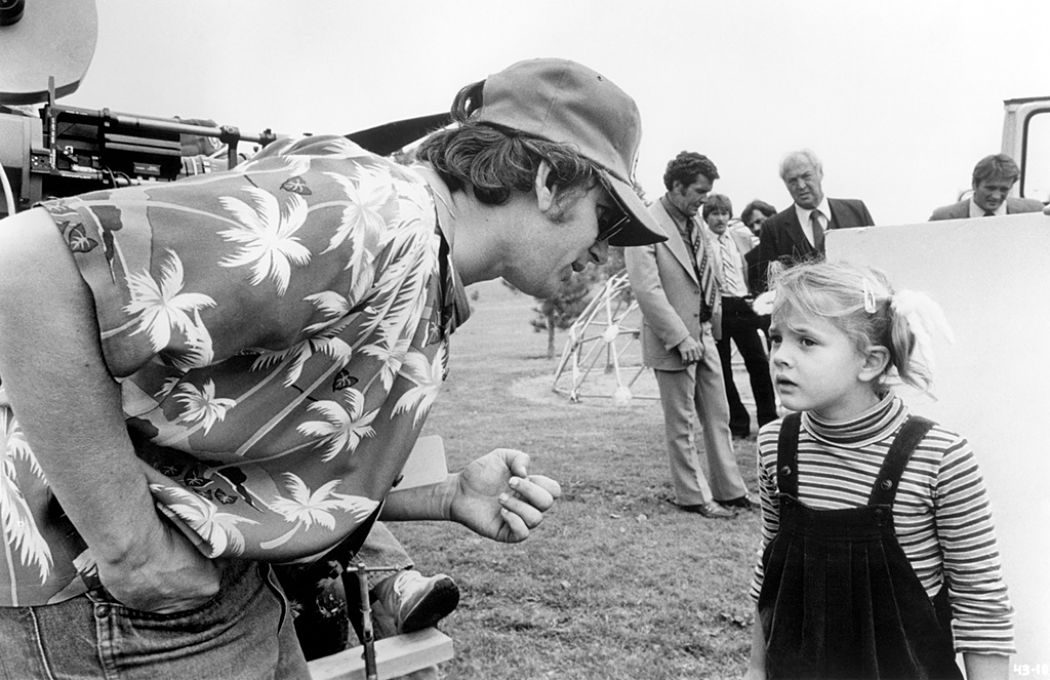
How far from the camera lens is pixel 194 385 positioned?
713 mm

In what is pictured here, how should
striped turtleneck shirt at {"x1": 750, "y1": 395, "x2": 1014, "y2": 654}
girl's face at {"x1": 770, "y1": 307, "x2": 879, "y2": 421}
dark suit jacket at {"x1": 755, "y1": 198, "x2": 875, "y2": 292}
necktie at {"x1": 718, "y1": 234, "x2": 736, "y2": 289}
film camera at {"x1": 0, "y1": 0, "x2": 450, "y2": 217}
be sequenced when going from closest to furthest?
striped turtleneck shirt at {"x1": 750, "y1": 395, "x2": 1014, "y2": 654} → girl's face at {"x1": 770, "y1": 307, "x2": 879, "y2": 421} → film camera at {"x1": 0, "y1": 0, "x2": 450, "y2": 217} → dark suit jacket at {"x1": 755, "y1": 198, "x2": 875, "y2": 292} → necktie at {"x1": 718, "y1": 234, "x2": 736, "y2": 289}

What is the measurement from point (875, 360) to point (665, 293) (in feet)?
6.59

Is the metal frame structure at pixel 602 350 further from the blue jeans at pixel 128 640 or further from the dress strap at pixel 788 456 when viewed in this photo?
the blue jeans at pixel 128 640

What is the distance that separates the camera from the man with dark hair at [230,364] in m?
0.62

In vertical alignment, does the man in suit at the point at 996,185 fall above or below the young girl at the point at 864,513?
above

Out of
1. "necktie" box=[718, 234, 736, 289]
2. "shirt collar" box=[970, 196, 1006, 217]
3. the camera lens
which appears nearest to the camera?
the camera lens

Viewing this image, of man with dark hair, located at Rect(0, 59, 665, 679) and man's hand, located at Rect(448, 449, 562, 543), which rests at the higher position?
man with dark hair, located at Rect(0, 59, 665, 679)

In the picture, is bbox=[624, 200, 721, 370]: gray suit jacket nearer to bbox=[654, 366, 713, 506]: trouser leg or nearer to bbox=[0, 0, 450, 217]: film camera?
bbox=[654, 366, 713, 506]: trouser leg

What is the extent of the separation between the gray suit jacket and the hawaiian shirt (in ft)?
8.12

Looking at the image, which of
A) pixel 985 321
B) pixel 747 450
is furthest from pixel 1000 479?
pixel 747 450

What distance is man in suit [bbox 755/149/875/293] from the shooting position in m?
3.78

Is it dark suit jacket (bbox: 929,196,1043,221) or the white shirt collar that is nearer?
dark suit jacket (bbox: 929,196,1043,221)

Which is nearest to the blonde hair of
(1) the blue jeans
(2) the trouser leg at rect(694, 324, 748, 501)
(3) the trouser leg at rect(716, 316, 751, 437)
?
(1) the blue jeans

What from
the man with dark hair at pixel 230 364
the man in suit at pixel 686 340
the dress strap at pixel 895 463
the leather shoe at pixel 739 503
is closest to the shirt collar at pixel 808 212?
the man in suit at pixel 686 340
